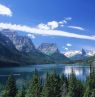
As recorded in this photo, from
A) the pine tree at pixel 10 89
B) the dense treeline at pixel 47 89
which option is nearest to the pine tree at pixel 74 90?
the dense treeline at pixel 47 89

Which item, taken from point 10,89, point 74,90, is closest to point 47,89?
point 10,89

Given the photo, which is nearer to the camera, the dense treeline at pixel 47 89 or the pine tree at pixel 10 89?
the pine tree at pixel 10 89

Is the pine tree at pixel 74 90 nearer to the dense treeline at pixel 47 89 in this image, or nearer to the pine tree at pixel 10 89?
the dense treeline at pixel 47 89

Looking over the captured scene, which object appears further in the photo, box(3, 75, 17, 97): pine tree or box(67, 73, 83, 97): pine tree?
box(67, 73, 83, 97): pine tree

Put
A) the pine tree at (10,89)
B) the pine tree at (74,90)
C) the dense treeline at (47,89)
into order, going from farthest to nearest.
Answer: the pine tree at (74,90) < the dense treeline at (47,89) < the pine tree at (10,89)

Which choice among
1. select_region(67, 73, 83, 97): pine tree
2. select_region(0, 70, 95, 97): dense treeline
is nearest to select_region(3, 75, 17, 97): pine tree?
select_region(0, 70, 95, 97): dense treeline

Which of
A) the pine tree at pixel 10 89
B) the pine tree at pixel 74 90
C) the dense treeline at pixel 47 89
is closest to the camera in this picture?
the pine tree at pixel 10 89

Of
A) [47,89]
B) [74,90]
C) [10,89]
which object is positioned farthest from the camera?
[74,90]

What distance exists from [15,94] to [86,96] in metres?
26.8

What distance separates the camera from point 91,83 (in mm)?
119562

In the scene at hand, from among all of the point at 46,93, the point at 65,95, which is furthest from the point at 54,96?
the point at 65,95

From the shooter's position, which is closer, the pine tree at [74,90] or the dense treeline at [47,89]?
the dense treeline at [47,89]

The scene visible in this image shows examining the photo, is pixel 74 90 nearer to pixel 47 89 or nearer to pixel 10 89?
pixel 47 89

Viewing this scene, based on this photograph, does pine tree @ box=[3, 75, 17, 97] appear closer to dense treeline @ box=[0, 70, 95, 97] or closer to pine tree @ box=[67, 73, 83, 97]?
dense treeline @ box=[0, 70, 95, 97]
